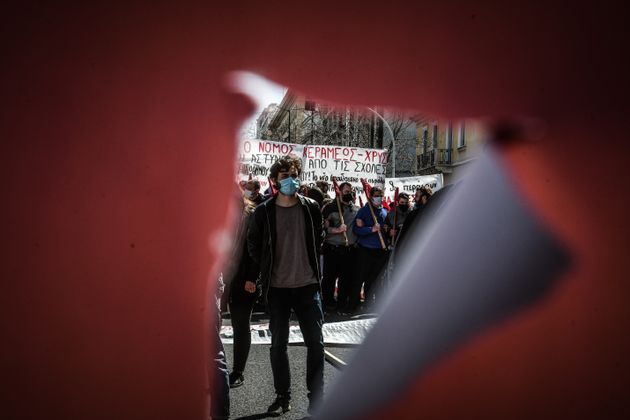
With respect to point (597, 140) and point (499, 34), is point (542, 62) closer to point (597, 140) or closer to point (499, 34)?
point (499, 34)

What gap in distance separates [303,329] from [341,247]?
4000 millimetres

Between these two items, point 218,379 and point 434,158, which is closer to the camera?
point 218,379

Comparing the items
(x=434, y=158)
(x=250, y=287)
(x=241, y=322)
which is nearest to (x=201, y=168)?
(x=250, y=287)

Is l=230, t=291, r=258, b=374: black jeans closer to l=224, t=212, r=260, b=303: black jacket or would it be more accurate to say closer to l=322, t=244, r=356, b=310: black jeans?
l=224, t=212, r=260, b=303: black jacket

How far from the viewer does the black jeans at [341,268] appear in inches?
298

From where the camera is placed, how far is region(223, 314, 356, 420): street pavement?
3566 millimetres

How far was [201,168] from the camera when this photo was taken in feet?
6.58

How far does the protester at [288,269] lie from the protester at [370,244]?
12.6 ft

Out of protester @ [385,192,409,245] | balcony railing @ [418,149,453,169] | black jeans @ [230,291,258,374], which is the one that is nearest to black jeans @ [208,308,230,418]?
black jeans @ [230,291,258,374]

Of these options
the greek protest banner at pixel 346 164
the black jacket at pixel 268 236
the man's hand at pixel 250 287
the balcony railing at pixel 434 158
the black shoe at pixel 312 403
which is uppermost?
the balcony railing at pixel 434 158

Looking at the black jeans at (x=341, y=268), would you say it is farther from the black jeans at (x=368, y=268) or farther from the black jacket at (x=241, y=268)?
the black jacket at (x=241, y=268)

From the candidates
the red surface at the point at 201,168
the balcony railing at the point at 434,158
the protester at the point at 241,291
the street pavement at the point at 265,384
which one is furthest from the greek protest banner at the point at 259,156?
the balcony railing at the point at 434,158

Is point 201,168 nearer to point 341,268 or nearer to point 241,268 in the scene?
point 241,268

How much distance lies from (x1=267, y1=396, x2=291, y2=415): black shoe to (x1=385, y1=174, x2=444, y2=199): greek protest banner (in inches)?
267
